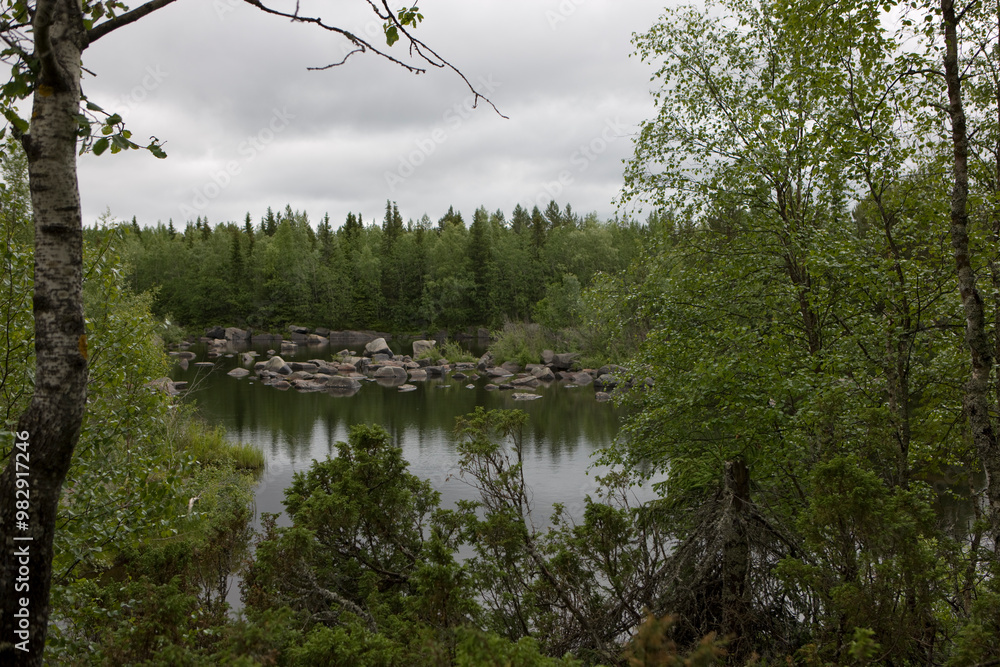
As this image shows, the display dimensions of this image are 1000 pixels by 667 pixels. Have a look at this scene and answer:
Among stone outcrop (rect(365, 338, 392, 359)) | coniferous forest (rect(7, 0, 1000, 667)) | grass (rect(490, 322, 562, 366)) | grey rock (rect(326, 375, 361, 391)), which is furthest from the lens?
stone outcrop (rect(365, 338, 392, 359))

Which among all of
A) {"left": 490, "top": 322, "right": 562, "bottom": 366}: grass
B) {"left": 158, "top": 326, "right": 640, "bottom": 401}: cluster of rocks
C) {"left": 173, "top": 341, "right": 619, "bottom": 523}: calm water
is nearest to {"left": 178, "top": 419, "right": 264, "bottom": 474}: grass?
{"left": 173, "top": 341, "right": 619, "bottom": 523}: calm water

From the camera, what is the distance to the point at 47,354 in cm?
225

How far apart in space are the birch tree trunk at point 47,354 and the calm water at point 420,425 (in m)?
12.5

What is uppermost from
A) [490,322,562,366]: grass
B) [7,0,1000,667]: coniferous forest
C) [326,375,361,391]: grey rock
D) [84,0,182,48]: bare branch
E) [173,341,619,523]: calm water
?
[84,0,182,48]: bare branch

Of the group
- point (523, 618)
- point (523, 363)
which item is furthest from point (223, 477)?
point (523, 363)

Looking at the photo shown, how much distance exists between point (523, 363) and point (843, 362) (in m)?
36.2

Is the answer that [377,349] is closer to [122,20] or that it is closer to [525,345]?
[525,345]

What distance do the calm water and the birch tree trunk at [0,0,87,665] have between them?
40.9ft

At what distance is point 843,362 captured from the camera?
7898 mm

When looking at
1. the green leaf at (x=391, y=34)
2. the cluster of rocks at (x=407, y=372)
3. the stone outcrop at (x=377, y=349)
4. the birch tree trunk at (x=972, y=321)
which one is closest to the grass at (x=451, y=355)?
the cluster of rocks at (x=407, y=372)

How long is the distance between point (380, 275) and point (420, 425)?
45121mm

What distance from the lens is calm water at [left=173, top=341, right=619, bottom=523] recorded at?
18297 millimetres

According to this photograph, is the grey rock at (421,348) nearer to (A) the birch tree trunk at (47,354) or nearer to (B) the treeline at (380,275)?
(B) the treeline at (380,275)

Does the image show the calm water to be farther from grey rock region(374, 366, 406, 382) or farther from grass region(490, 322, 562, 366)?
grass region(490, 322, 562, 366)
